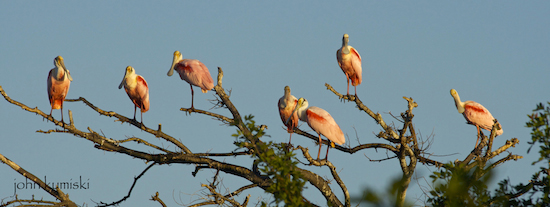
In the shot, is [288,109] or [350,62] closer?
[288,109]

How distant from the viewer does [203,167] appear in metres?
10.4

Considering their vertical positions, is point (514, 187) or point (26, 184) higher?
point (26, 184)

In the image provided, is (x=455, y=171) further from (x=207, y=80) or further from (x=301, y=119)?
(x=207, y=80)

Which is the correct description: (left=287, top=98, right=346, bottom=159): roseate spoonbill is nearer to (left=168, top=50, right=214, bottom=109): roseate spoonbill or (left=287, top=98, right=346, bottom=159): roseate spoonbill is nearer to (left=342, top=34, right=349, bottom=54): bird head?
(left=168, top=50, right=214, bottom=109): roseate spoonbill

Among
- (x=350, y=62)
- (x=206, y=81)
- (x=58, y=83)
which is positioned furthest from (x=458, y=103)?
(x=58, y=83)

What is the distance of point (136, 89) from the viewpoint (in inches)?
529

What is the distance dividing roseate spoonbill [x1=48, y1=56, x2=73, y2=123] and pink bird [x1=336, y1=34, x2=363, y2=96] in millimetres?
6072

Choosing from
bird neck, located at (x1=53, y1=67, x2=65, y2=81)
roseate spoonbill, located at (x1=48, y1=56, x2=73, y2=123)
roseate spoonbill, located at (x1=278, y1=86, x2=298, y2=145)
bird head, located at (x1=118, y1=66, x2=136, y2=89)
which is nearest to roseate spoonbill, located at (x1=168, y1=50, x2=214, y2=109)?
bird head, located at (x1=118, y1=66, x2=136, y2=89)

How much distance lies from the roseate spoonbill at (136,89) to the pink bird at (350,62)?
4539mm

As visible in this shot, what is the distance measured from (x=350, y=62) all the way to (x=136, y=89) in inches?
193

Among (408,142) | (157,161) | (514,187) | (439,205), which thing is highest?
(408,142)

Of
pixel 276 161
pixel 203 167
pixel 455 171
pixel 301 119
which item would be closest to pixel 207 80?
pixel 301 119

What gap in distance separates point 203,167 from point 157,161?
780 mm

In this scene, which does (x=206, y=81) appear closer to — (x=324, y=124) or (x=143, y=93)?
(x=143, y=93)
